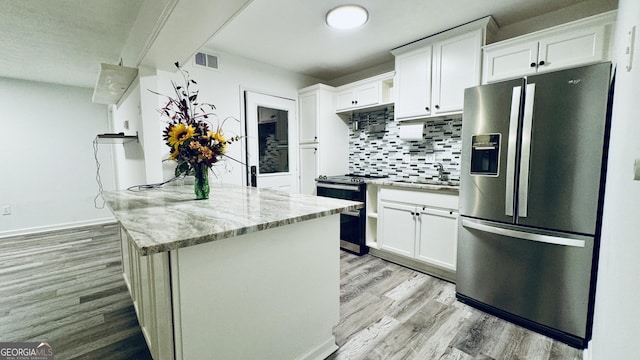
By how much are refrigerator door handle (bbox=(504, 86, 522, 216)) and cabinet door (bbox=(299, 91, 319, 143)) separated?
7.64ft

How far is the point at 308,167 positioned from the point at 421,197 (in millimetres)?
1785

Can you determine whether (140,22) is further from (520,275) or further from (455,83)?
(520,275)

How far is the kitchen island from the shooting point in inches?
37.8

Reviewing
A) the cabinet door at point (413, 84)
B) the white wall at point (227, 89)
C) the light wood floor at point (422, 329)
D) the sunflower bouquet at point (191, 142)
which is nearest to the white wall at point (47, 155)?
the white wall at point (227, 89)

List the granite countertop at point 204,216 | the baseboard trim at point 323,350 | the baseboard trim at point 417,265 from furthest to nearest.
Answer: the baseboard trim at point 417,265
the baseboard trim at point 323,350
the granite countertop at point 204,216

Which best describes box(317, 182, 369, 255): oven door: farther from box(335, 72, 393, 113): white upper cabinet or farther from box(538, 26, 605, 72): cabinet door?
box(538, 26, 605, 72): cabinet door

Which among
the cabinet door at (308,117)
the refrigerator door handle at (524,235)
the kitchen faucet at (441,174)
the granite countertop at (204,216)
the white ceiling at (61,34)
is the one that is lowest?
the refrigerator door handle at (524,235)

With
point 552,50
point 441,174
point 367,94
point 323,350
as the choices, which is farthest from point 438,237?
point 367,94

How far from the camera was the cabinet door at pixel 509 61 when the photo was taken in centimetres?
208

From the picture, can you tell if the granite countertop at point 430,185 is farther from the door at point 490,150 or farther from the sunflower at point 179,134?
the sunflower at point 179,134

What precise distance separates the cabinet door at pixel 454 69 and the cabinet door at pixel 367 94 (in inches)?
29.3

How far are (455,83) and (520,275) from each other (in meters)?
1.75

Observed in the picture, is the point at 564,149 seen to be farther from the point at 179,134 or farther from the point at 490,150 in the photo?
the point at 179,134

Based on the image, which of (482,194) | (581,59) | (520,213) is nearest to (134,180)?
(482,194)
